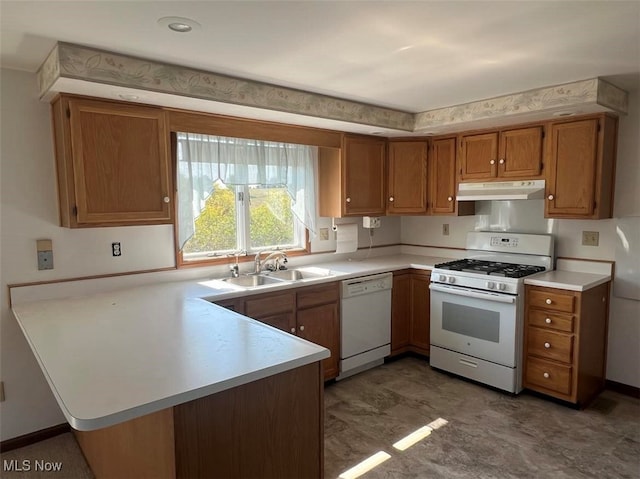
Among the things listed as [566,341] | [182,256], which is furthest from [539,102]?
[182,256]

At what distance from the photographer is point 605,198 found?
10.4 ft

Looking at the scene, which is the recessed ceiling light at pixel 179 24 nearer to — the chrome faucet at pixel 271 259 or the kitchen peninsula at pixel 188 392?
the kitchen peninsula at pixel 188 392

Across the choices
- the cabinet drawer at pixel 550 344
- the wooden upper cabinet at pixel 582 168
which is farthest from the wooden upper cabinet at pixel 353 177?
the cabinet drawer at pixel 550 344

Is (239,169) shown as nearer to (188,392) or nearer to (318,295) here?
(318,295)

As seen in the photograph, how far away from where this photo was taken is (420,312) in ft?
13.1

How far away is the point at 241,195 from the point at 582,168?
8.71ft

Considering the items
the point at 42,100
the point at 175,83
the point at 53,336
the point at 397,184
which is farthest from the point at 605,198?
the point at 42,100

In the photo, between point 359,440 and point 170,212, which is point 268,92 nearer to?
point 170,212

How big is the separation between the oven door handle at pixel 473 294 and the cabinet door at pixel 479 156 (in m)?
1.03

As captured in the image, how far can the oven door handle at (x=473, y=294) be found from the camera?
3.18 metres

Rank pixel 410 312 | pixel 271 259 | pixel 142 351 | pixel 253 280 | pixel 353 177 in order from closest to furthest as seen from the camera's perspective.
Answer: pixel 142 351 → pixel 253 280 → pixel 271 259 → pixel 353 177 → pixel 410 312

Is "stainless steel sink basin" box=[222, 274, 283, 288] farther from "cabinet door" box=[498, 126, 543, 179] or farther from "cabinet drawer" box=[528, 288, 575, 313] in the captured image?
"cabinet door" box=[498, 126, 543, 179]

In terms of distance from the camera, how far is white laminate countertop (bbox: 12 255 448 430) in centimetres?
130

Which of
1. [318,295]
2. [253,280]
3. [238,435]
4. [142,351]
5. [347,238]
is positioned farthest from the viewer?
[347,238]
